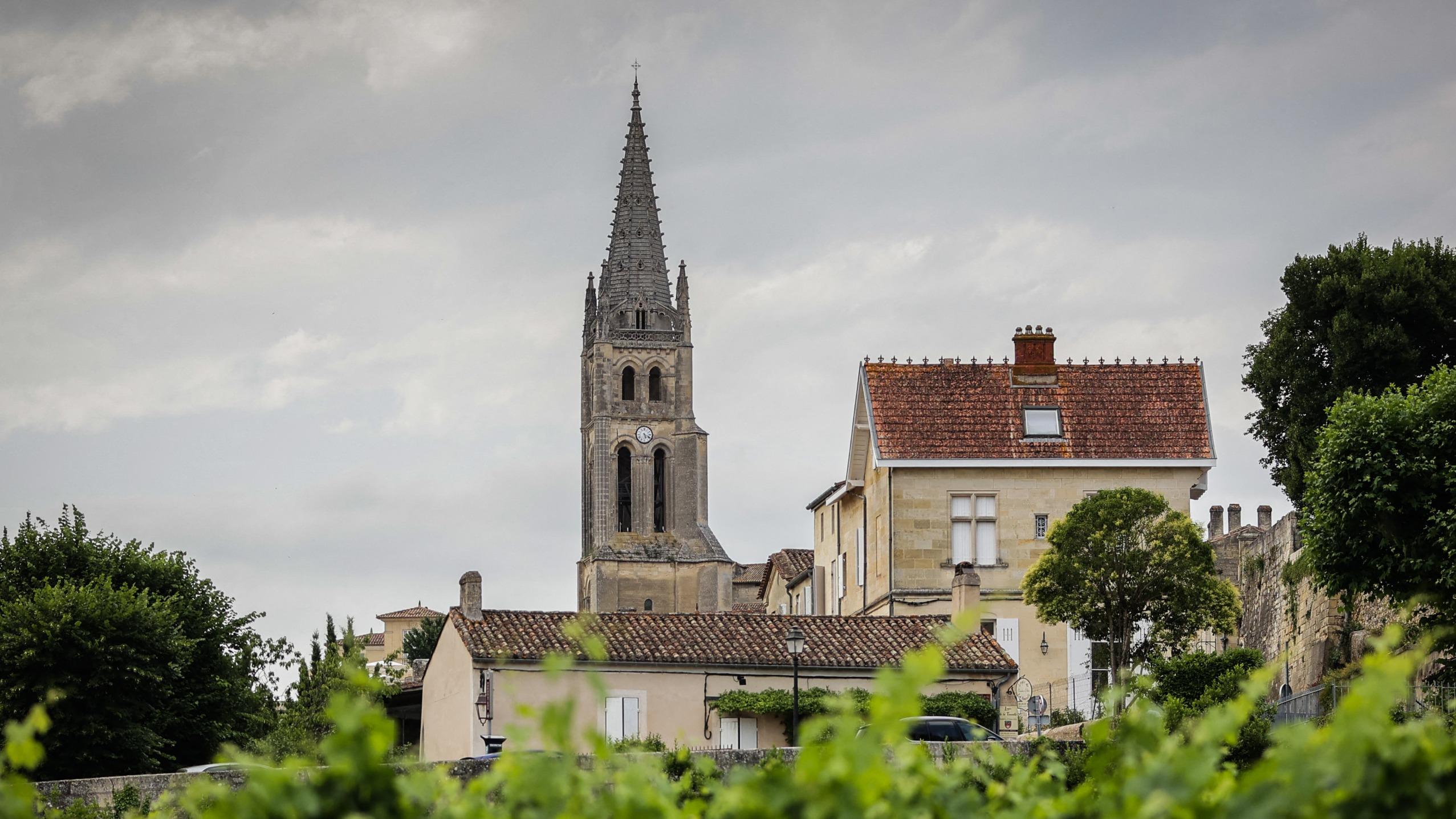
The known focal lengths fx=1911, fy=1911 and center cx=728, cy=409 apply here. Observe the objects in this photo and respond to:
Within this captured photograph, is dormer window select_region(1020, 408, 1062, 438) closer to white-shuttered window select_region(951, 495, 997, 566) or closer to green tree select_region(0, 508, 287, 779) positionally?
white-shuttered window select_region(951, 495, 997, 566)

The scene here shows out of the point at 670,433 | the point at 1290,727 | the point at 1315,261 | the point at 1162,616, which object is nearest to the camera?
the point at 1290,727

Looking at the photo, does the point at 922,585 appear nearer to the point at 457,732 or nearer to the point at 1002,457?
the point at 1002,457

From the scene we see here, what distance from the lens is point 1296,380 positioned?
42.9m

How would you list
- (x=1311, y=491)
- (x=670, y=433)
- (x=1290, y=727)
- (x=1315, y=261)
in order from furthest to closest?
1. (x=670, y=433)
2. (x=1315, y=261)
3. (x=1311, y=491)
4. (x=1290, y=727)

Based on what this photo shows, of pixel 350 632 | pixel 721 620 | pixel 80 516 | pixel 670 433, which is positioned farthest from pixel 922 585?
pixel 670 433

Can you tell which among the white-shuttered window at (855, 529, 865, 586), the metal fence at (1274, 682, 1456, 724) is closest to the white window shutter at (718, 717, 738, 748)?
the metal fence at (1274, 682, 1456, 724)

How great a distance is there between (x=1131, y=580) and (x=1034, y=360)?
11.1m

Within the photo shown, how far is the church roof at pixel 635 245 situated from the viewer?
10712 cm

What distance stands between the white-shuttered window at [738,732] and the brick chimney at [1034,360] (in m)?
13.3

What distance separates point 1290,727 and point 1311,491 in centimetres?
2533

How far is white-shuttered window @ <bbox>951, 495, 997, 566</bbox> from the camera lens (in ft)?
147

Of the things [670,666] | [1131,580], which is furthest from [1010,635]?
[670,666]

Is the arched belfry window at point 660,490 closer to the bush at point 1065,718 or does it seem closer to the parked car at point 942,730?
the bush at point 1065,718

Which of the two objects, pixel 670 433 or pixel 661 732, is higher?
pixel 670 433
